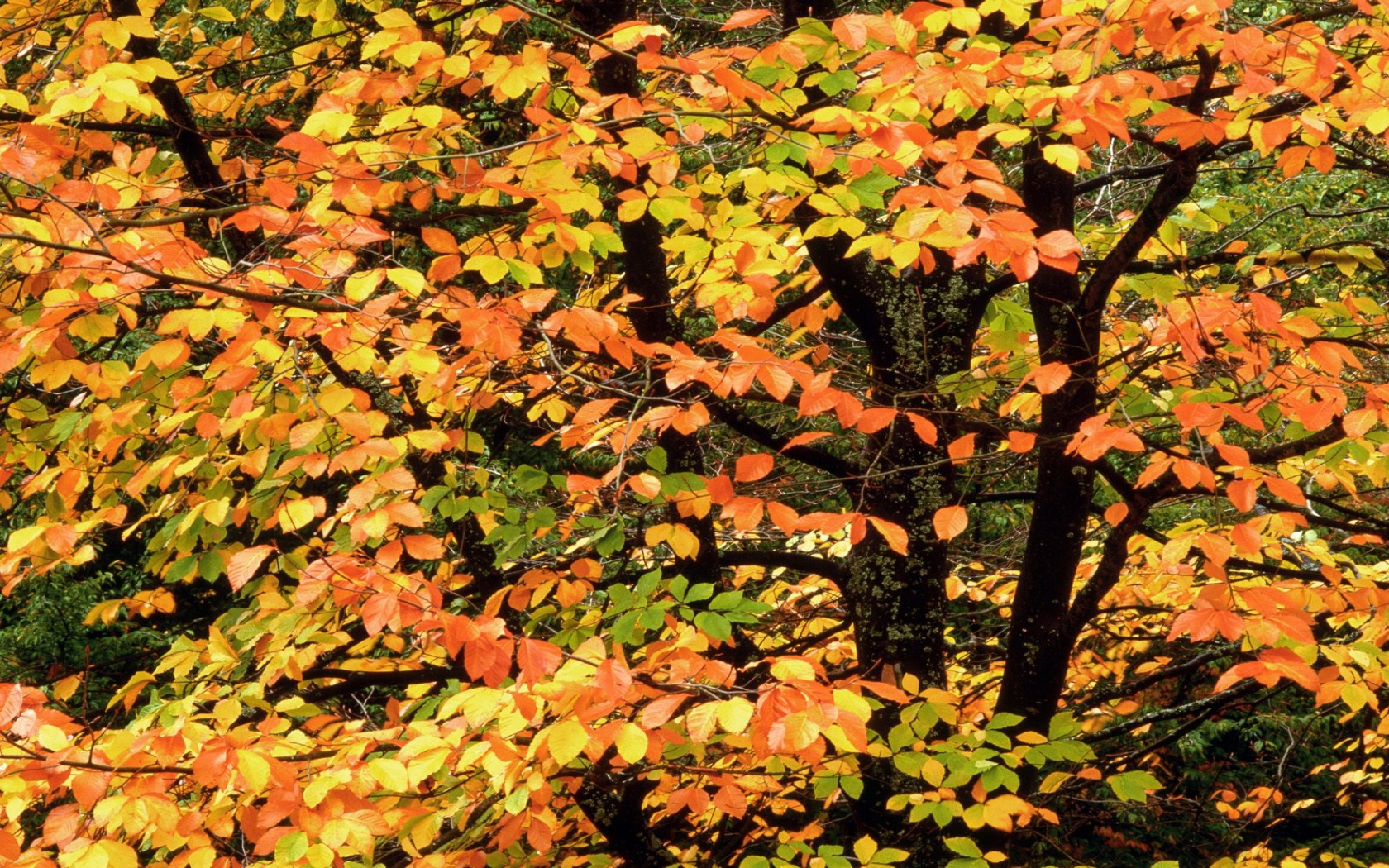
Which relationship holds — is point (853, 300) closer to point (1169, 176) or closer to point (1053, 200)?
point (1053, 200)

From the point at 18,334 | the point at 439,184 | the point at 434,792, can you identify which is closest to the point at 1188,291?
the point at 439,184

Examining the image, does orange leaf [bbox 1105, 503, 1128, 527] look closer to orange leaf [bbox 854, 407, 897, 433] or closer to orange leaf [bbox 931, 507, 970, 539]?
orange leaf [bbox 931, 507, 970, 539]

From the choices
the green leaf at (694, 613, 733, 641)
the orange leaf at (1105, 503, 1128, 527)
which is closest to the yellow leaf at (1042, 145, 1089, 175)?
the orange leaf at (1105, 503, 1128, 527)

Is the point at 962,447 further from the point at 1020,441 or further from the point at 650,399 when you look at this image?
the point at 650,399

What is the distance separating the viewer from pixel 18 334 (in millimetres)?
3369

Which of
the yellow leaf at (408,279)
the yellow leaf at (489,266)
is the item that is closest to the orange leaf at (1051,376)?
the yellow leaf at (489,266)

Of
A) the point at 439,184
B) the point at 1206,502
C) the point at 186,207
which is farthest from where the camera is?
the point at 1206,502

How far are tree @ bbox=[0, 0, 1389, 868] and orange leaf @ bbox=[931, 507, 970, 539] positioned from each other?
22mm

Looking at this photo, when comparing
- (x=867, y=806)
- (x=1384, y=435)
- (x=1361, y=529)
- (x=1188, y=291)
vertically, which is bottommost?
(x=867, y=806)

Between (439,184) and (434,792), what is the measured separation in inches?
82.8

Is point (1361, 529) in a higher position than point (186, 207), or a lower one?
lower

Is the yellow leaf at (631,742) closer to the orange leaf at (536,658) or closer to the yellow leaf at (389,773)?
the orange leaf at (536,658)

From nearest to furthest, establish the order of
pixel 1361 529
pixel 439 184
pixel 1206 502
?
pixel 439 184
pixel 1361 529
pixel 1206 502

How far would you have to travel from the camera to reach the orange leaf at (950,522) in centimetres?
336
